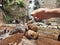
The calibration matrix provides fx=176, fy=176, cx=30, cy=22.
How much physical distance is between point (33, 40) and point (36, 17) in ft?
1.59

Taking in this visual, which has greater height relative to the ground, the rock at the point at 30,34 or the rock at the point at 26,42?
the rock at the point at 30,34

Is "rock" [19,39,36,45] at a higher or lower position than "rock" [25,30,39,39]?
lower

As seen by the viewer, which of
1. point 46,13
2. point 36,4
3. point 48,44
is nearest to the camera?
point 46,13

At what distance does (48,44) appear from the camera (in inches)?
44.7

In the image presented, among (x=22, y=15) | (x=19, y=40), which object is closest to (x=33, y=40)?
(x=19, y=40)

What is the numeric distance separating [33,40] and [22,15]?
260 centimetres

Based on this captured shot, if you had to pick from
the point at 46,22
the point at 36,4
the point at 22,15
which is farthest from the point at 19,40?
the point at 22,15

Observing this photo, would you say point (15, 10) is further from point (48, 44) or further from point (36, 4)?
point (48, 44)

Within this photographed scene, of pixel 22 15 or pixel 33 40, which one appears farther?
pixel 22 15

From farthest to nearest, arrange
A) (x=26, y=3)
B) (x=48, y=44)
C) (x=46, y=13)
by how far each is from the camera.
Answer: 1. (x=26, y=3)
2. (x=48, y=44)
3. (x=46, y=13)

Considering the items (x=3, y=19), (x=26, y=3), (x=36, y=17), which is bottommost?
(x=3, y=19)

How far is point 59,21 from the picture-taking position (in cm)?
305

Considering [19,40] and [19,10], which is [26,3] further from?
[19,40]

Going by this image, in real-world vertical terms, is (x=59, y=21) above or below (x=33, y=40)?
below
